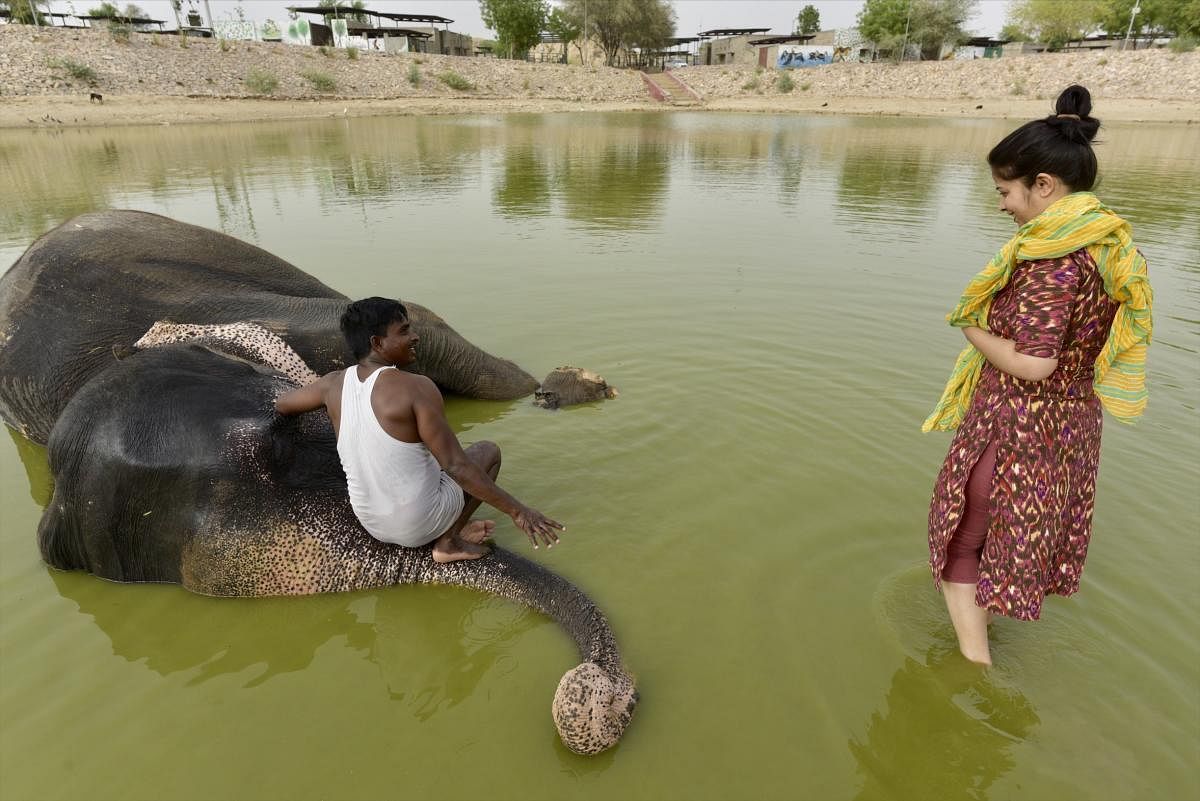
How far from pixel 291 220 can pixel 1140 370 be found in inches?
448

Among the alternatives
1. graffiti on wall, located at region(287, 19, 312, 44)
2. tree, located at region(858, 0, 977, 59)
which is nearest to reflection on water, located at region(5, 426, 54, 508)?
graffiti on wall, located at region(287, 19, 312, 44)

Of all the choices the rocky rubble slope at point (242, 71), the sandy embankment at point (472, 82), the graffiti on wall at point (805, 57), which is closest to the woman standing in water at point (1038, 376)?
the sandy embankment at point (472, 82)

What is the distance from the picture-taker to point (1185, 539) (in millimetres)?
3600

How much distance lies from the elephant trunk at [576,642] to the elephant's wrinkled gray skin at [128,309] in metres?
2.10

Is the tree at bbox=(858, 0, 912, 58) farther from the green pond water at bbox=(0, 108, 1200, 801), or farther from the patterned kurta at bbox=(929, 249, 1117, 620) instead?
the patterned kurta at bbox=(929, 249, 1117, 620)

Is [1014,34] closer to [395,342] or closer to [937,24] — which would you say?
[937,24]

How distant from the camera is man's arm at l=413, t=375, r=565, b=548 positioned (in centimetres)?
279

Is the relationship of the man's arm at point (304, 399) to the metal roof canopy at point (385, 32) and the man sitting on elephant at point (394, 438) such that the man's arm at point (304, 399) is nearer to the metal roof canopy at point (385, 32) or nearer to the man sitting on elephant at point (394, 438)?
the man sitting on elephant at point (394, 438)

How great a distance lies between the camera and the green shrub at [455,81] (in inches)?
1770

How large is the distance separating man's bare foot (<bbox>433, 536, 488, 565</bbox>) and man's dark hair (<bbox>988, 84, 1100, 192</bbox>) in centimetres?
257

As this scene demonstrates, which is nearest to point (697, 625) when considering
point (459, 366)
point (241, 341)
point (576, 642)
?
point (576, 642)

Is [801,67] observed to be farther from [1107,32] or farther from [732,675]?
[732,675]

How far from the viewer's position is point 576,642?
9.46ft

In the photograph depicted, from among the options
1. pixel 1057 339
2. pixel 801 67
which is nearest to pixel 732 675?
pixel 1057 339
